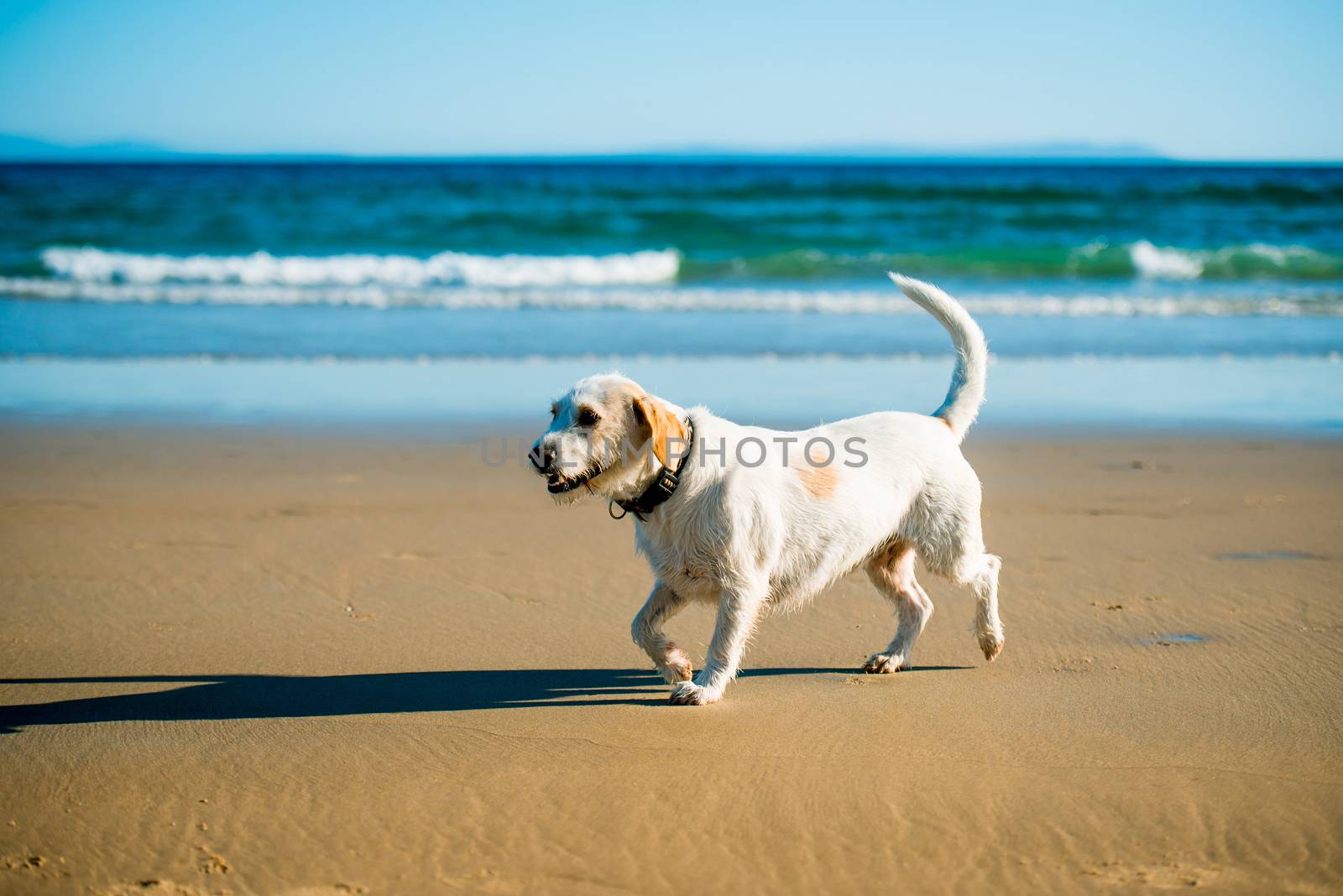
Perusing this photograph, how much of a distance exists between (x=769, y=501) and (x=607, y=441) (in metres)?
0.62

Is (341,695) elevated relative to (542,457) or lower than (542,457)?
lower

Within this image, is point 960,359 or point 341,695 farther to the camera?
point 960,359

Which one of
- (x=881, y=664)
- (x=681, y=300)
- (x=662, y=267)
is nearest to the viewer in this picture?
(x=881, y=664)

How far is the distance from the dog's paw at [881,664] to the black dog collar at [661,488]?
1018mm

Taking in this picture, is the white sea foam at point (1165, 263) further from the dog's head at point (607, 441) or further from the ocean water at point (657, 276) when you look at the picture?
the dog's head at point (607, 441)

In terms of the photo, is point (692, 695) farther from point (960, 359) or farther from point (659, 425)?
point (960, 359)

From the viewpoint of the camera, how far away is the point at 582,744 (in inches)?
140

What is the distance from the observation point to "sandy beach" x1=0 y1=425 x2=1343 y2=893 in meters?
2.85

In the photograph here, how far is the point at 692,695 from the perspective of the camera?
3.91m

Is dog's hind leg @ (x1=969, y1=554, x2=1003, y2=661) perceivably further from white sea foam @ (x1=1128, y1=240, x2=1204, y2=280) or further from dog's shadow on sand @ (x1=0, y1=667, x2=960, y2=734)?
white sea foam @ (x1=1128, y1=240, x2=1204, y2=280)

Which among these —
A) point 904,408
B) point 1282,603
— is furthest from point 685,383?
point 1282,603

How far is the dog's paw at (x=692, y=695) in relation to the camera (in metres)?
3.91

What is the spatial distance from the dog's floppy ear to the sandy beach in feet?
2.88

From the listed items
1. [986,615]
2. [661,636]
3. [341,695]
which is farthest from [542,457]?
[986,615]
